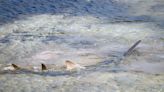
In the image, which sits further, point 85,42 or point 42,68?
point 85,42

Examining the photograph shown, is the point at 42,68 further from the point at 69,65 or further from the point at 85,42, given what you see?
the point at 85,42

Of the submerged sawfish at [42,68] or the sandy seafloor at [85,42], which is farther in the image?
the submerged sawfish at [42,68]

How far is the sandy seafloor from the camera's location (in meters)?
1.76

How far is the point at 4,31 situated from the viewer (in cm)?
261

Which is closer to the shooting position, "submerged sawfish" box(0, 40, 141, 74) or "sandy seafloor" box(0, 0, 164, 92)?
"sandy seafloor" box(0, 0, 164, 92)

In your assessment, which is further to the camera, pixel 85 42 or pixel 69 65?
pixel 85 42

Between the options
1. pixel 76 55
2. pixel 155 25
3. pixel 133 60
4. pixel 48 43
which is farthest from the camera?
pixel 155 25

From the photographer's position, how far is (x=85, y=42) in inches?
91.7

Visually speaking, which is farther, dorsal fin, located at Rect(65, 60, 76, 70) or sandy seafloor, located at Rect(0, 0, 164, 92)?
dorsal fin, located at Rect(65, 60, 76, 70)

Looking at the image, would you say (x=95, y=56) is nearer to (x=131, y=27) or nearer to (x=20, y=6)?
(x=131, y=27)

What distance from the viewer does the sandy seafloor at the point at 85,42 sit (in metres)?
1.76

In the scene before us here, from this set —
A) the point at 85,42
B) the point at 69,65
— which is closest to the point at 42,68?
the point at 69,65

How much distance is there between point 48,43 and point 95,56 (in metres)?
0.37

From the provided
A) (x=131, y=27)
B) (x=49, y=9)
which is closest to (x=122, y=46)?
(x=131, y=27)
